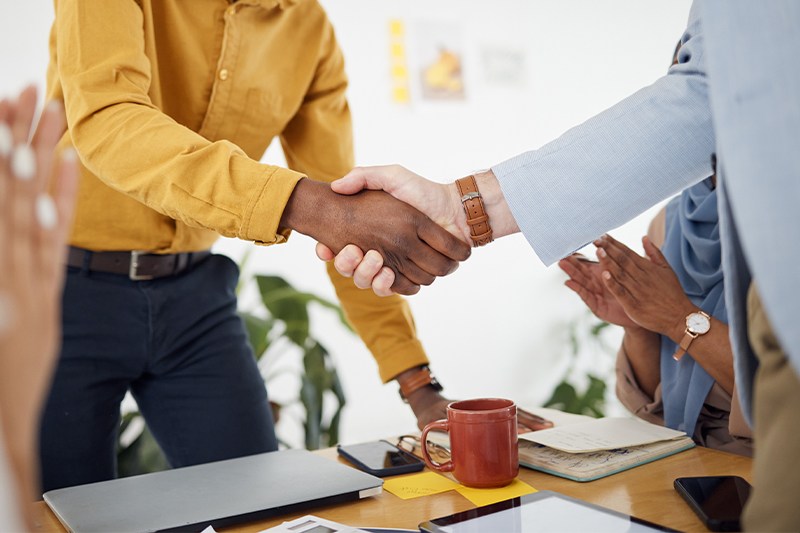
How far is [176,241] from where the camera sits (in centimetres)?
140

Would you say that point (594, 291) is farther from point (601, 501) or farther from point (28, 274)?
point (28, 274)

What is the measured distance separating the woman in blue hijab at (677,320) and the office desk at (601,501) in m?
0.20

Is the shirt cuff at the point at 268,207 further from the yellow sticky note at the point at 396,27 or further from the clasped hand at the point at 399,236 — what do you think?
the yellow sticky note at the point at 396,27

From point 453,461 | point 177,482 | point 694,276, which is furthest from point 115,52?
point 694,276

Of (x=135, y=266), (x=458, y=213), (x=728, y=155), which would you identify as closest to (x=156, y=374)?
(x=135, y=266)

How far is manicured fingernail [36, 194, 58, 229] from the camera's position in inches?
18.7

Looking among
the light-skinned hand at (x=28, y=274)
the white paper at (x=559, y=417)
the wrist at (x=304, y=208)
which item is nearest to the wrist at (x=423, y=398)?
the white paper at (x=559, y=417)

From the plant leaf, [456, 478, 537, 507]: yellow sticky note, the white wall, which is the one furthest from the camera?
the white wall

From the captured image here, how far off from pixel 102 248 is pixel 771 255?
44.4 inches

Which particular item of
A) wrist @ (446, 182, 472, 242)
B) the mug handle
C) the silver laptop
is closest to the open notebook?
the mug handle

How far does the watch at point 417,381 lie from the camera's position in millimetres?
1399

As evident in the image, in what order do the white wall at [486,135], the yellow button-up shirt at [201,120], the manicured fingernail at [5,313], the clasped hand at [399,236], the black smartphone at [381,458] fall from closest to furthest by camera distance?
the manicured fingernail at [5,313], the black smartphone at [381,458], the yellow button-up shirt at [201,120], the clasped hand at [399,236], the white wall at [486,135]

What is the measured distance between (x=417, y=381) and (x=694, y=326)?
486 millimetres

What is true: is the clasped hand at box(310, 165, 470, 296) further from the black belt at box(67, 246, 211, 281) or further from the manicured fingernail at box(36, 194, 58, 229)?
the manicured fingernail at box(36, 194, 58, 229)
